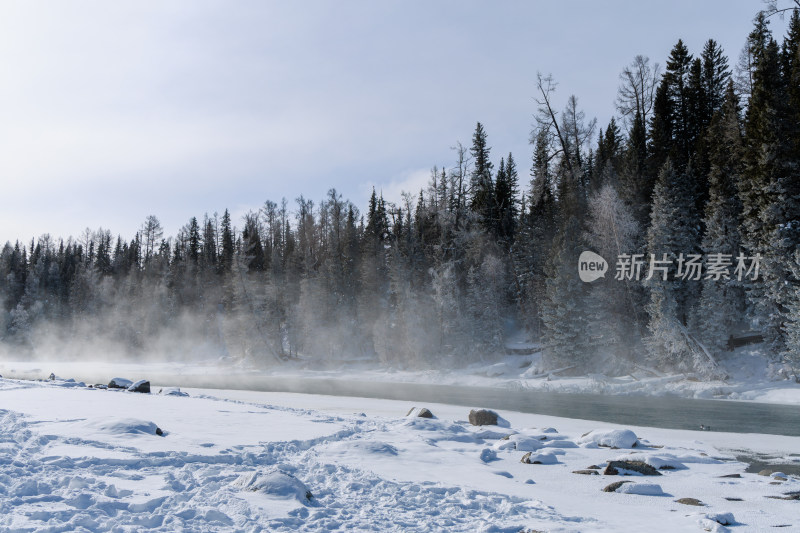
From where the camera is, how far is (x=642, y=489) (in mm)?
10070

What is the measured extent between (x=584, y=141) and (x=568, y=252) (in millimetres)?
15033

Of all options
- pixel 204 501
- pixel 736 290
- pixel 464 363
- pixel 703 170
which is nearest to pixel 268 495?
pixel 204 501

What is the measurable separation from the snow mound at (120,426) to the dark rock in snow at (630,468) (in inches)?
376

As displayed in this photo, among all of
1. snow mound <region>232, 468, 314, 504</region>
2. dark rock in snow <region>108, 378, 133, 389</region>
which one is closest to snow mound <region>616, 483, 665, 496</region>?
snow mound <region>232, 468, 314, 504</region>

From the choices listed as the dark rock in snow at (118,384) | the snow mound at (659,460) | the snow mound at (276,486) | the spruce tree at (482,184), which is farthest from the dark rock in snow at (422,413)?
the spruce tree at (482,184)

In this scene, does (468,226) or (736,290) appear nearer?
(736,290)

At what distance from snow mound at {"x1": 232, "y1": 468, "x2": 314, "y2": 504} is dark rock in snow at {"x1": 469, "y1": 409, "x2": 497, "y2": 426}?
36.2 feet

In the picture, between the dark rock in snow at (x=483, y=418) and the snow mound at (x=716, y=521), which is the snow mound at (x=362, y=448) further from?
the dark rock in snow at (x=483, y=418)

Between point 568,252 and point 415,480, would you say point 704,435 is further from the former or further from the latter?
point 568,252

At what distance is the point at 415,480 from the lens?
10023mm

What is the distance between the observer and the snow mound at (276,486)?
822 cm

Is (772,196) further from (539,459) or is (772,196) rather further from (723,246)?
(539,459)

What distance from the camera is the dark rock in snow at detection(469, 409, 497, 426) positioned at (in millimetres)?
18641

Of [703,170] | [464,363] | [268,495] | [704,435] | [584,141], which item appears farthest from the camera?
[584,141]
